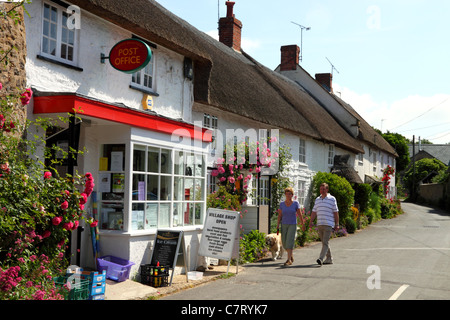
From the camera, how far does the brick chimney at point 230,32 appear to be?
23006 millimetres

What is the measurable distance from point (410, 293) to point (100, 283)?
188 inches

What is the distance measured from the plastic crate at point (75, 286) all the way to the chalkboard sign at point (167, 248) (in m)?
2.08

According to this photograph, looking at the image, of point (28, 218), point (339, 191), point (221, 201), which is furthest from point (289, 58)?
point (28, 218)

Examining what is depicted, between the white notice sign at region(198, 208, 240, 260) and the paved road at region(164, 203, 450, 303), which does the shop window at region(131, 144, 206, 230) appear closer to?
the white notice sign at region(198, 208, 240, 260)

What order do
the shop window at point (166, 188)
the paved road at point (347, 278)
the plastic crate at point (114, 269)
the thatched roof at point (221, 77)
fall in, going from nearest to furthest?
the paved road at point (347, 278) → the plastic crate at point (114, 269) → the shop window at point (166, 188) → the thatched roof at point (221, 77)

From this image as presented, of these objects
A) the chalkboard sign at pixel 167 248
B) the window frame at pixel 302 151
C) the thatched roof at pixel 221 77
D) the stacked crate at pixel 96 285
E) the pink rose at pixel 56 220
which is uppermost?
the thatched roof at pixel 221 77

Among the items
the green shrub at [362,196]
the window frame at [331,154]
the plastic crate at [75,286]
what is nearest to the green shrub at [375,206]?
the green shrub at [362,196]

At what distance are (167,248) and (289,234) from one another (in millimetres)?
3320

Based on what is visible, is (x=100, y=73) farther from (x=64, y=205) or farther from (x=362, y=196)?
(x=362, y=196)

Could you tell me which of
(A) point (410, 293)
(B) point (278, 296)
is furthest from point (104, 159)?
(A) point (410, 293)

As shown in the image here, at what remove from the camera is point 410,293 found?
7.70m

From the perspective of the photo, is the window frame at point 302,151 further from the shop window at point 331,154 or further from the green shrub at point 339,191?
the shop window at point 331,154

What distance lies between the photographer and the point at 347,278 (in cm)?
910

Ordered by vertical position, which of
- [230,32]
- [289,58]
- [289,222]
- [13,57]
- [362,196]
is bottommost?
[289,222]
